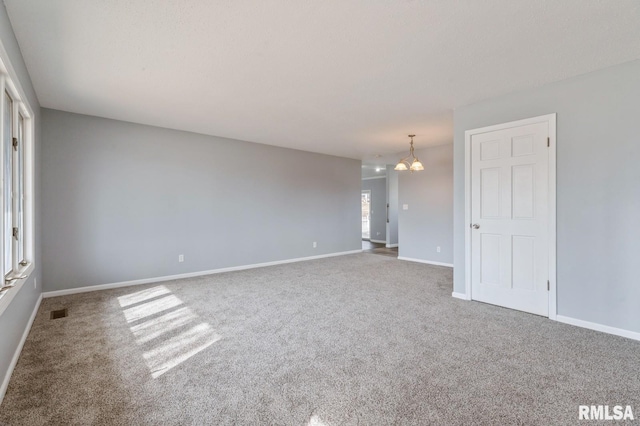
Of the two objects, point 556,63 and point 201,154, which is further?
point 201,154

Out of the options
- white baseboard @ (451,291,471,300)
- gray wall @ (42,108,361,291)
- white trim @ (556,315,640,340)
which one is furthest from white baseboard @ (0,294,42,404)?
white trim @ (556,315,640,340)

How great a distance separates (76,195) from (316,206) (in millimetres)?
4410

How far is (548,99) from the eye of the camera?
320cm

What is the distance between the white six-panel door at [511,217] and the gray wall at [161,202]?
3832 mm

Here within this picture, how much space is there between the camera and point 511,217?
3488 millimetres

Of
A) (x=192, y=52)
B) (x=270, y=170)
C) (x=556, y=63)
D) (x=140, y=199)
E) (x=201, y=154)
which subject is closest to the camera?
(x=192, y=52)

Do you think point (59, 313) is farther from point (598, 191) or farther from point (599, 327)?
point (598, 191)

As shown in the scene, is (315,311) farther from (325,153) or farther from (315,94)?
(325,153)

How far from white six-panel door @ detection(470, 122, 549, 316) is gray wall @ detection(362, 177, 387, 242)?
6475 mm

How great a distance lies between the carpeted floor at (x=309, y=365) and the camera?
1.75m

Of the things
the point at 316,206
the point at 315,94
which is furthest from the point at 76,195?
the point at 316,206

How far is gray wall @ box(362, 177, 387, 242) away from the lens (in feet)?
34.0

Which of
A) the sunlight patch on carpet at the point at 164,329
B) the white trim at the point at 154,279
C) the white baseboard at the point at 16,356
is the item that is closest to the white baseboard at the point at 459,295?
the sunlight patch on carpet at the point at 164,329

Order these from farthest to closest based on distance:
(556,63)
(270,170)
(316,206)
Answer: (316,206) → (270,170) → (556,63)
